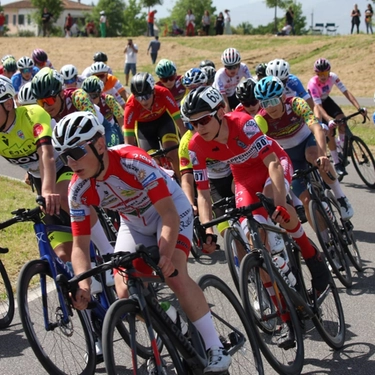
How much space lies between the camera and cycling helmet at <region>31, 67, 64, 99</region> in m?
7.12

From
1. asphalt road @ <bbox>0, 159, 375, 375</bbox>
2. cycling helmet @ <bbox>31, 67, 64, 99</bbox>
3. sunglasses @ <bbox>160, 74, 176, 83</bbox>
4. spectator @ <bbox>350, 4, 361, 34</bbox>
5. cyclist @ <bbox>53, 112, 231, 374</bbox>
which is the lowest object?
asphalt road @ <bbox>0, 159, 375, 375</bbox>

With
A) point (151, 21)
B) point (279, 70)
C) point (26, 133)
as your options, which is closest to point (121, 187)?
point (26, 133)

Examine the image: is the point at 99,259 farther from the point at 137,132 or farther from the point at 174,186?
the point at 137,132

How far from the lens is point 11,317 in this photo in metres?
6.74

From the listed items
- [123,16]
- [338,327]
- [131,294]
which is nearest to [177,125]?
[338,327]

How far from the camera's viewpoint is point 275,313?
18.0 ft

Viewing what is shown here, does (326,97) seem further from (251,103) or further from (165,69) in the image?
(251,103)

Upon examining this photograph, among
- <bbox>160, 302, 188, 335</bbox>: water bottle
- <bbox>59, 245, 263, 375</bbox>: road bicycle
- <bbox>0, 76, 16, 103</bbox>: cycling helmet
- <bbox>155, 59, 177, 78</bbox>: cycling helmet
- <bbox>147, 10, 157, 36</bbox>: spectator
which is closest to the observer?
<bbox>59, 245, 263, 375</bbox>: road bicycle

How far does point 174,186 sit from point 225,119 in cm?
126

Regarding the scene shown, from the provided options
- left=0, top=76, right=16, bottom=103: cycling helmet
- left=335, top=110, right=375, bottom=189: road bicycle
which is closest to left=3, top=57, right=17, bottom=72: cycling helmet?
left=335, top=110, right=375, bottom=189: road bicycle

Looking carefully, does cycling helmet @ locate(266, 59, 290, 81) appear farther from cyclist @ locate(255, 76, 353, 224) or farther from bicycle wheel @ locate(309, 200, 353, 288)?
bicycle wheel @ locate(309, 200, 353, 288)

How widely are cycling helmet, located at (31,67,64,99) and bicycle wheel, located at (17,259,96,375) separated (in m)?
2.34

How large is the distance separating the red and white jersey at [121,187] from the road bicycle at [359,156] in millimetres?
7816

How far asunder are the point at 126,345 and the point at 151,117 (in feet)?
18.9
